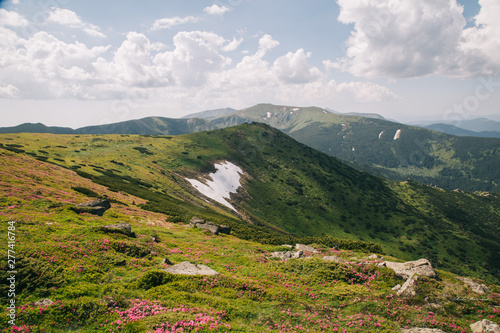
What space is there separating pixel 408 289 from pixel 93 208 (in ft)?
109

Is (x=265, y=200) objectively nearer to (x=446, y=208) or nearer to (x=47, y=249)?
(x=47, y=249)

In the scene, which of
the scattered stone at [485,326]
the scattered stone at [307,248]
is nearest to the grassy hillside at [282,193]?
the scattered stone at [307,248]

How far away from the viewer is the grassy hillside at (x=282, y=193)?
6631 centimetres

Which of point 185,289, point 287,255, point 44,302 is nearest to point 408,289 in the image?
point 287,255

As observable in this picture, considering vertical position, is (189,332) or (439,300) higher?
(189,332)

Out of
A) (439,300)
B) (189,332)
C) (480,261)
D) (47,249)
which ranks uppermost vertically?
(47,249)

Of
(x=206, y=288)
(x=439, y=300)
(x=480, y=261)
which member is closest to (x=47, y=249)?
(x=206, y=288)

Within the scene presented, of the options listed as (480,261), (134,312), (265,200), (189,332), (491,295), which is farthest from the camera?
(265,200)

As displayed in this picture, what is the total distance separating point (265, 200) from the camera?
94625 millimetres

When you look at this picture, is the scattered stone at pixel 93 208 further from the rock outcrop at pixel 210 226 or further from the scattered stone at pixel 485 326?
the scattered stone at pixel 485 326

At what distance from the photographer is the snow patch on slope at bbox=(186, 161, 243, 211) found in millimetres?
Result: 81963

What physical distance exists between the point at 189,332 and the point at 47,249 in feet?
40.4

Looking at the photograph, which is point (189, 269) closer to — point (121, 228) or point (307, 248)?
point (121, 228)

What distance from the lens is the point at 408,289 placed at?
643 inches
